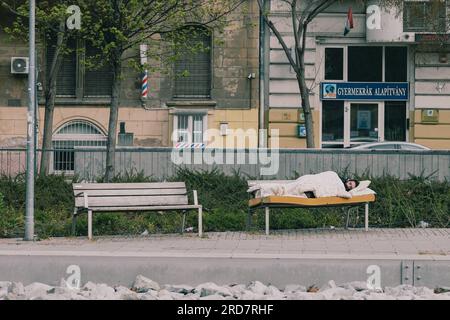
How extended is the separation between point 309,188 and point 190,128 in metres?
16.8

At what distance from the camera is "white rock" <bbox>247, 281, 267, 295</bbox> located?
1082cm

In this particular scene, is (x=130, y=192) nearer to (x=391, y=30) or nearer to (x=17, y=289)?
(x=17, y=289)

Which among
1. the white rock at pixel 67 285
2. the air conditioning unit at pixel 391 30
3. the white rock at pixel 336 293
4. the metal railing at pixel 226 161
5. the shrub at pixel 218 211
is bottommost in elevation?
the white rock at pixel 67 285

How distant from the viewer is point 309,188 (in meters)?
15.4

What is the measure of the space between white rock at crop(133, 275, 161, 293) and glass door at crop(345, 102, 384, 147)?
21.7 meters

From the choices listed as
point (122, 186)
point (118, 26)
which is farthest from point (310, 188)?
point (118, 26)

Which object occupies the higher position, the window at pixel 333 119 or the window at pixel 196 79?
the window at pixel 196 79

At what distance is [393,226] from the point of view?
54.3 ft

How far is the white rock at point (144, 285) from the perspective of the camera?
438 inches

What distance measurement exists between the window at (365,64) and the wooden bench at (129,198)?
17.6 m

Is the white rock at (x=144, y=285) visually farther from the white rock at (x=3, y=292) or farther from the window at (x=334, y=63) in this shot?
the window at (x=334, y=63)

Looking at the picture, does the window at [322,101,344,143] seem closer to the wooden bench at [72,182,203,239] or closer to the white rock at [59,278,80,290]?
the wooden bench at [72,182,203,239]

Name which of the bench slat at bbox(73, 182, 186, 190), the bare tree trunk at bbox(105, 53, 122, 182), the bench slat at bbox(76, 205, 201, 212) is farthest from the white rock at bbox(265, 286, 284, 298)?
the bare tree trunk at bbox(105, 53, 122, 182)

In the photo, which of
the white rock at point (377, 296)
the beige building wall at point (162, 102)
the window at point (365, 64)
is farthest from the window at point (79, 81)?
the white rock at point (377, 296)
